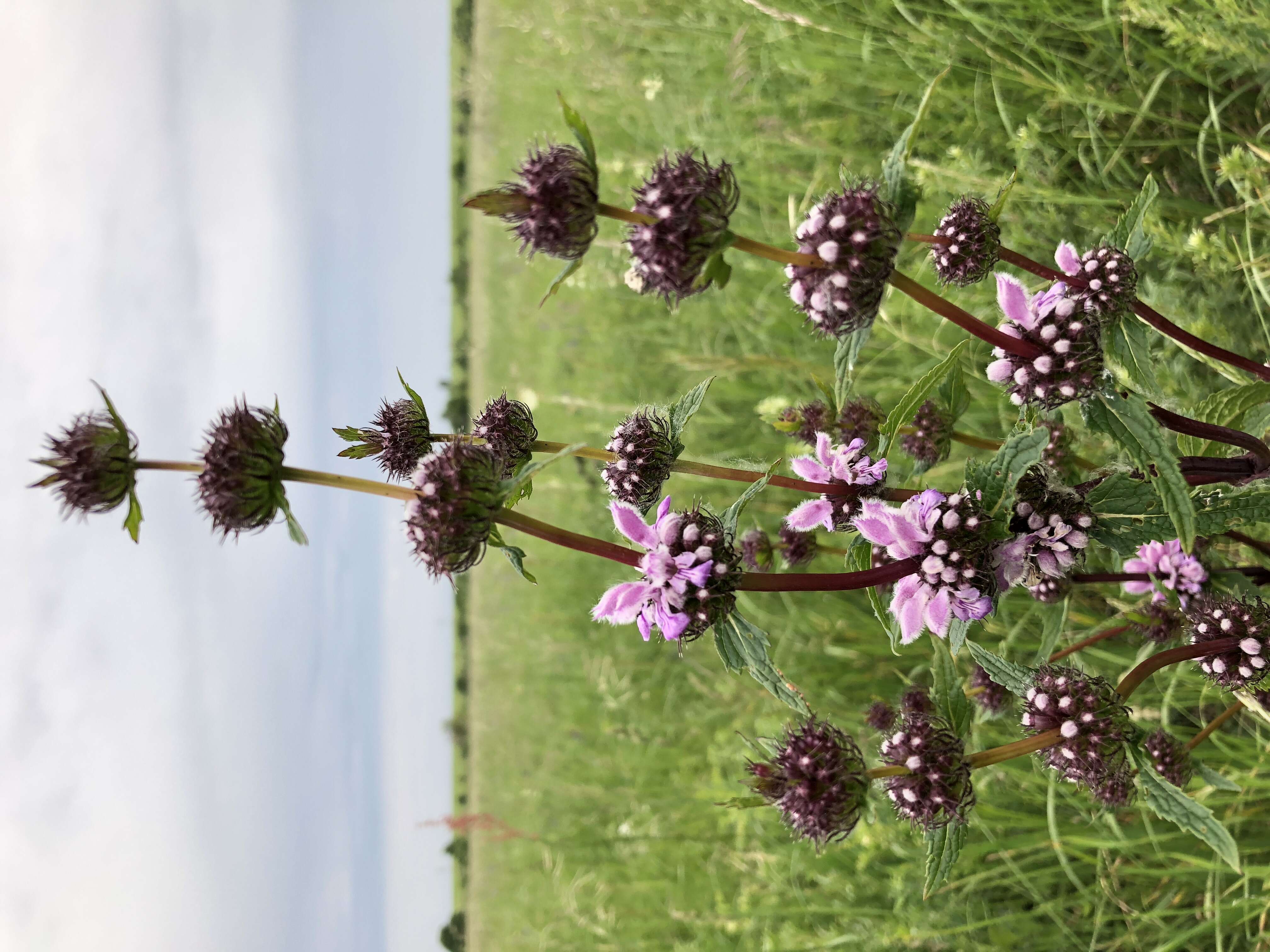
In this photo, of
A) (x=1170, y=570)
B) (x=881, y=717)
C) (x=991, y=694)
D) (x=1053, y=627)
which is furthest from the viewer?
(x=881, y=717)

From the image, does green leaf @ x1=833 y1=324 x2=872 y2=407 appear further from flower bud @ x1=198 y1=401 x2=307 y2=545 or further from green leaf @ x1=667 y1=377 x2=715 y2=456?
flower bud @ x1=198 y1=401 x2=307 y2=545

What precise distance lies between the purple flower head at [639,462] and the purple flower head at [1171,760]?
166cm

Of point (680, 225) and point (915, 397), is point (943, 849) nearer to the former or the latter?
point (915, 397)

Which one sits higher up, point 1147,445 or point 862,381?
point 862,381

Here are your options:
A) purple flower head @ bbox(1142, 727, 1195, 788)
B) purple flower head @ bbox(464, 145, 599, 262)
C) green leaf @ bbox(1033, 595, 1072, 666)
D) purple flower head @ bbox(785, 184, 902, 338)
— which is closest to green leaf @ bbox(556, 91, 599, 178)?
purple flower head @ bbox(464, 145, 599, 262)

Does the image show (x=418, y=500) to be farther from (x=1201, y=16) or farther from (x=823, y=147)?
(x=823, y=147)

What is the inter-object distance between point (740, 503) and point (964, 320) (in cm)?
57

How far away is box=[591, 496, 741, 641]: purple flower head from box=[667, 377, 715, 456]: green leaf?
34cm

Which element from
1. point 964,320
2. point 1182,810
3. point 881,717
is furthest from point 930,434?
point 881,717

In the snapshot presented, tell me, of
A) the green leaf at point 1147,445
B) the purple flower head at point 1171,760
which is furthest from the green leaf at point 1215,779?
the green leaf at point 1147,445

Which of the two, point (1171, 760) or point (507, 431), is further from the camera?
point (1171, 760)

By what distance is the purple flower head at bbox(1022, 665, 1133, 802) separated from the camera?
1.58 meters

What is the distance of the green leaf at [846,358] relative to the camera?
1.65 m

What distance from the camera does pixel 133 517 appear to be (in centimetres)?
151
